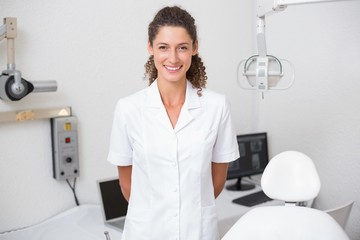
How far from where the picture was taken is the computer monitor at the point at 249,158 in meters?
2.69

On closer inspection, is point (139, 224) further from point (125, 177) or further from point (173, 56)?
point (173, 56)

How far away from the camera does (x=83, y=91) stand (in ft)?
7.28

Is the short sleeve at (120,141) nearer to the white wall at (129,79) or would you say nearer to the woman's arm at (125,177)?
the woman's arm at (125,177)

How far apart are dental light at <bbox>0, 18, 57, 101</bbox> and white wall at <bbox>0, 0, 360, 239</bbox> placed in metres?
0.06

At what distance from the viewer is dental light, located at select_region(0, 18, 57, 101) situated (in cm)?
186

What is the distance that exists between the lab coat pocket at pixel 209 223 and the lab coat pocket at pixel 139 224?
0.18 metres

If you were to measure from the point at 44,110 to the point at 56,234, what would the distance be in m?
0.55

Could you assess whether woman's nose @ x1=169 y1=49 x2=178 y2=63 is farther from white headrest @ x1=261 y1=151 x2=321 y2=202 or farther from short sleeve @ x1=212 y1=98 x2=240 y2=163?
white headrest @ x1=261 y1=151 x2=321 y2=202

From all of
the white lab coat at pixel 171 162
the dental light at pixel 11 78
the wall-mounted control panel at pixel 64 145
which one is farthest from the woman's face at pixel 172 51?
the wall-mounted control panel at pixel 64 145

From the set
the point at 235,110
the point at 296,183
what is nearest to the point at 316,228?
the point at 296,183

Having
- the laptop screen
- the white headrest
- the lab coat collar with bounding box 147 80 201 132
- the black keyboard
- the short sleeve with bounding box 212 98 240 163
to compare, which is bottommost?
the black keyboard

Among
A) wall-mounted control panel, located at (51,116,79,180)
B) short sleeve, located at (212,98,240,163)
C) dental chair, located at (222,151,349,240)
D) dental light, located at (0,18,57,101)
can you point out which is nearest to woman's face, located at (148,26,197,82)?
short sleeve, located at (212,98,240,163)

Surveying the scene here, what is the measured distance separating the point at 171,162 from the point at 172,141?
0.22 ft

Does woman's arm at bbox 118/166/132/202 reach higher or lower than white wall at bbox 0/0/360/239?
lower
